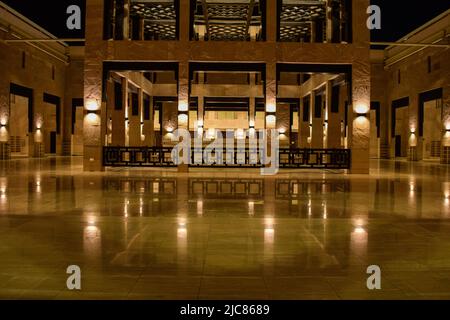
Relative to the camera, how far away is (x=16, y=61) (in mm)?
32812

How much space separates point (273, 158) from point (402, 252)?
15769mm

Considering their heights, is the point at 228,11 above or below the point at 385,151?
above

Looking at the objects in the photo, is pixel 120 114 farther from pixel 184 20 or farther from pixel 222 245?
pixel 222 245

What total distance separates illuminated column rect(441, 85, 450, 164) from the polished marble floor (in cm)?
2079

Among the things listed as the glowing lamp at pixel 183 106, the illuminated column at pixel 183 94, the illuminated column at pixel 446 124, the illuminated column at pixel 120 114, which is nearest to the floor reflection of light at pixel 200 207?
the illuminated column at pixel 183 94

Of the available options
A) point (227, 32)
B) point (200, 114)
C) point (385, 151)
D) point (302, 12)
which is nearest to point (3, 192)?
point (302, 12)

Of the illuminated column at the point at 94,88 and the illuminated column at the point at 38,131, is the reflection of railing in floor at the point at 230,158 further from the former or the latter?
the illuminated column at the point at 38,131

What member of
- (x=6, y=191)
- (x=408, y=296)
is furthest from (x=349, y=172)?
(x=408, y=296)

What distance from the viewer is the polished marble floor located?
4.55 m

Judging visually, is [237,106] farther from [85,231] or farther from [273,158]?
[85,231]

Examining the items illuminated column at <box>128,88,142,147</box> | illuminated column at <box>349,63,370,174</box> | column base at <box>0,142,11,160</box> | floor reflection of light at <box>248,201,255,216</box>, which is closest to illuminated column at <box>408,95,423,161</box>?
illuminated column at <box>349,63,370,174</box>

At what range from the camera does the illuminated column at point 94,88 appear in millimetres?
21781

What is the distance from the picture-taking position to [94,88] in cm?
2194

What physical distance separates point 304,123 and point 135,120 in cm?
1258
